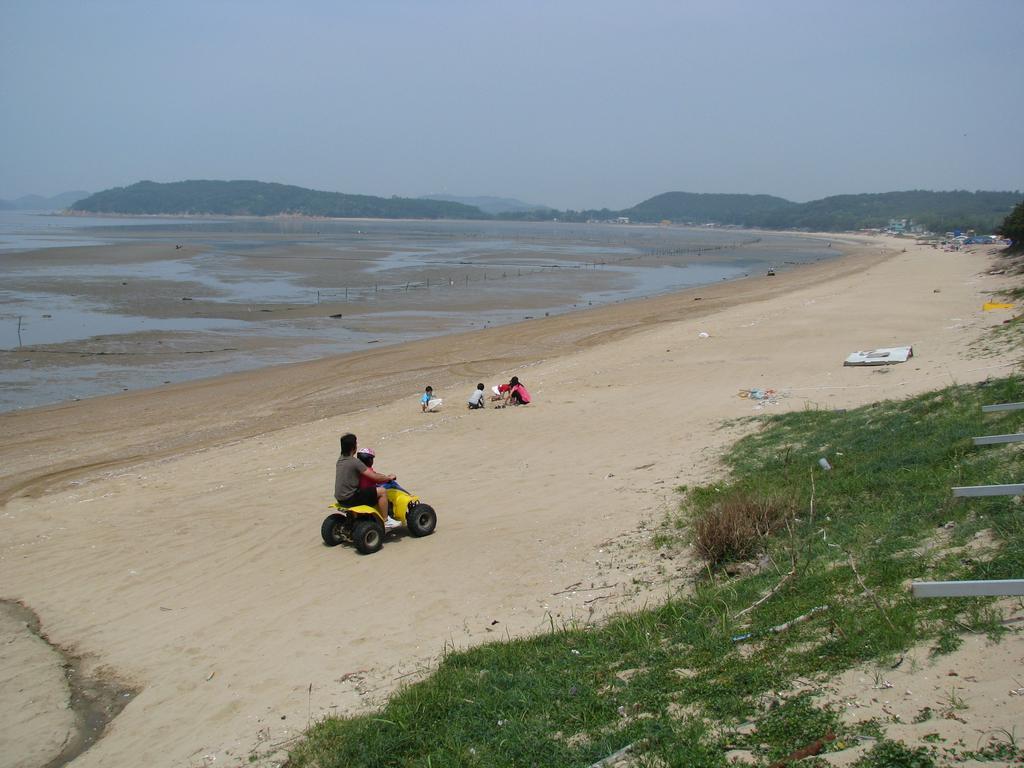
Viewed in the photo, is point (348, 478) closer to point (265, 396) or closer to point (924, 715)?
point (924, 715)

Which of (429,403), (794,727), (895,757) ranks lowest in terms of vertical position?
(429,403)

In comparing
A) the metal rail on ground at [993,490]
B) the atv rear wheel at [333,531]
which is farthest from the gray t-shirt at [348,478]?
the metal rail on ground at [993,490]

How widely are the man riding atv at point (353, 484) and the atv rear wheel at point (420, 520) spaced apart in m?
0.29

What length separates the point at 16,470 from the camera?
1507 centimetres

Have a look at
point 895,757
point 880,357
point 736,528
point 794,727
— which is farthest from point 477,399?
point 895,757

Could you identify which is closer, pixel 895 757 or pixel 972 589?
pixel 895 757

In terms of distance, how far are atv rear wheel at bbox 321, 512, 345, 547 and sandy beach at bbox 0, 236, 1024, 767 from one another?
9.0 inches

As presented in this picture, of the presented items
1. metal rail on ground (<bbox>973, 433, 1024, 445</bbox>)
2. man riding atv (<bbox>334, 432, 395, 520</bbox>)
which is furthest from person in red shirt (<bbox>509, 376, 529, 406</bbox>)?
metal rail on ground (<bbox>973, 433, 1024, 445</bbox>)

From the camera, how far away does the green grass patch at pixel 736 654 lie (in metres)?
4.25

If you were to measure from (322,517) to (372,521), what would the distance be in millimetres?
1787

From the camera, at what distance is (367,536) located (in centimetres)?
867

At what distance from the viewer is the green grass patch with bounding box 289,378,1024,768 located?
4250 mm

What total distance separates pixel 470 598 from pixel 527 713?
251 centimetres

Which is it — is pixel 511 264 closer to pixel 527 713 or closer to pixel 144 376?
pixel 144 376
